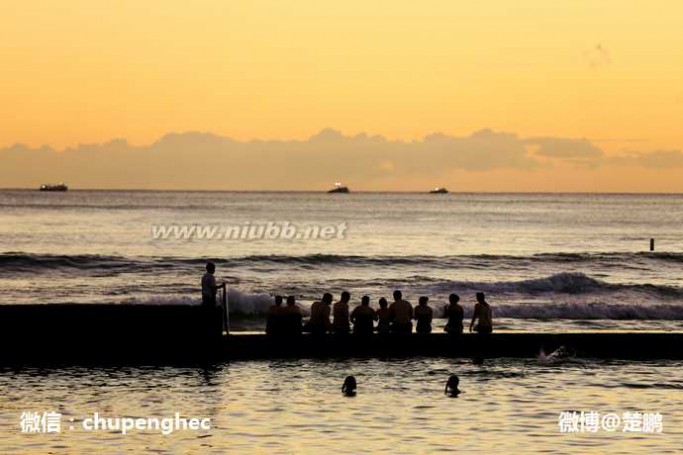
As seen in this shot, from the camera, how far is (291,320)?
26.6m

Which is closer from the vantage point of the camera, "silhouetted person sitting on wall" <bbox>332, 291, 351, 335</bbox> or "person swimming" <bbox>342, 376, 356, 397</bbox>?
"person swimming" <bbox>342, 376, 356, 397</bbox>

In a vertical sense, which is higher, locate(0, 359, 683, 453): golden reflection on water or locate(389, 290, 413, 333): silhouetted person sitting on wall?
locate(389, 290, 413, 333): silhouetted person sitting on wall

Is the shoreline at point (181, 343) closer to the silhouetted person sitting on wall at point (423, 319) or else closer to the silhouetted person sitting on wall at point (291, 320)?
the silhouetted person sitting on wall at point (291, 320)

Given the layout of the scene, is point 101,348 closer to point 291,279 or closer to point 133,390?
point 133,390

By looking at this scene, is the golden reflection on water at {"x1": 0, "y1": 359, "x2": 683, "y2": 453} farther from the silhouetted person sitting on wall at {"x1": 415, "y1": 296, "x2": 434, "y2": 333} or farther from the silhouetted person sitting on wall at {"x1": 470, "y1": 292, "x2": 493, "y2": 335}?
the silhouetted person sitting on wall at {"x1": 415, "y1": 296, "x2": 434, "y2": 333}

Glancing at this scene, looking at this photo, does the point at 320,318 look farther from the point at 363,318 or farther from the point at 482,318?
the point at 482,318

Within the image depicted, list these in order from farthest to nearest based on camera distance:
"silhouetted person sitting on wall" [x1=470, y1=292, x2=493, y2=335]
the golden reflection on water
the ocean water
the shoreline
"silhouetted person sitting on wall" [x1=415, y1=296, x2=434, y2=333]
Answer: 1. the ocean water
2. "silhouetted person sitting on wall" [x1=415, y1=296, x2=434, y2=333]
3. "silhouetted person sitting on wall" [x1=470, y1=292, x2=493, y2=335]
4. the shoreline
5. the golden reflection on water

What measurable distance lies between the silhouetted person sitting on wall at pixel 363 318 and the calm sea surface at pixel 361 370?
1325 millimetres

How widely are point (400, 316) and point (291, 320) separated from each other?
97.1 inches

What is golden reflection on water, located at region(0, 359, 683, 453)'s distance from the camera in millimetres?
Answer: 17938

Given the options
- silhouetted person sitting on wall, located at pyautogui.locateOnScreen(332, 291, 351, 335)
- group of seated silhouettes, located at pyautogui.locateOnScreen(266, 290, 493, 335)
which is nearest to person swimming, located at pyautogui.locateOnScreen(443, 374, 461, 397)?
group of seated silhouettes, located at pyautogui.locateOnScreen(266, 290, 493, 335)

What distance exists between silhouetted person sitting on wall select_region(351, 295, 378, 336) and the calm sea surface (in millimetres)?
1325

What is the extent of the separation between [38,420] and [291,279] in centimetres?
4328

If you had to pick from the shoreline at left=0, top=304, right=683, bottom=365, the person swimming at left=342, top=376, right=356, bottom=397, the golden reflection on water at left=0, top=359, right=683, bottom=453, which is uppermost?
the shoreline at left=0, top=304, right=683, bottom=365
